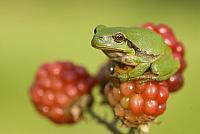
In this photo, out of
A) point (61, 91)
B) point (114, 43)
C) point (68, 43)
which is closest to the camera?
point (114, 43)

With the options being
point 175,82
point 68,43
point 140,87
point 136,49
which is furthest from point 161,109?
point 68,43

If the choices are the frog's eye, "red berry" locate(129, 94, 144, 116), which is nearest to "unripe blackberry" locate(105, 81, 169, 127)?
"red berry" locate(129, 94, 144, 116)

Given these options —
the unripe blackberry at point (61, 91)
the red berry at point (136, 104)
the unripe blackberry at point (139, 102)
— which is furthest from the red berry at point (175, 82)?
the unripe blackberry at point (61, 91)

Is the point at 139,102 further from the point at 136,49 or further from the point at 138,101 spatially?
the point at 136,49

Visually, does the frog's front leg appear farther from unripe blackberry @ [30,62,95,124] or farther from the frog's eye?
unripe blackberry @ [30,62,95,124]

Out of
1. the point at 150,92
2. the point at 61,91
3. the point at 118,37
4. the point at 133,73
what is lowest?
the point at 61,91

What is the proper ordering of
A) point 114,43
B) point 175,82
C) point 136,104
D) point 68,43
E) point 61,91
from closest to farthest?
point 136,104 < point 114,43 < point 175,82 < point 61,91 < point 68,43
